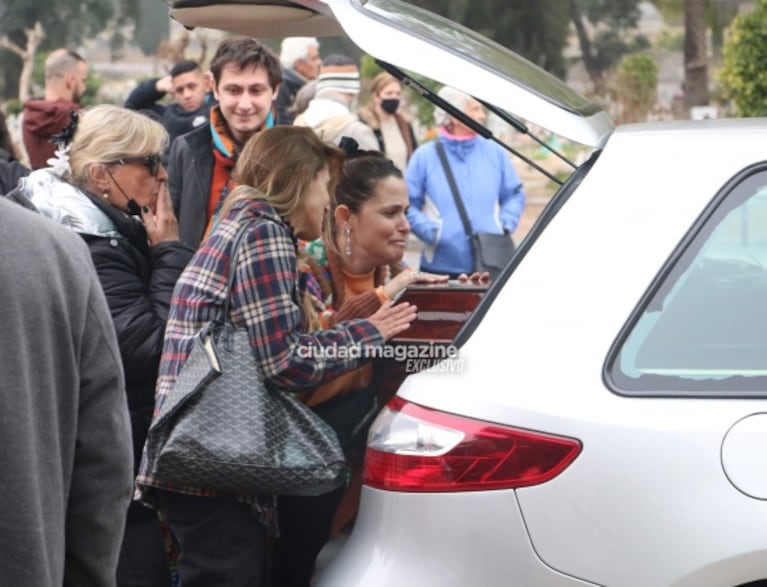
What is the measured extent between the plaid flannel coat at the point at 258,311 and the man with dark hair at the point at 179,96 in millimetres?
3681

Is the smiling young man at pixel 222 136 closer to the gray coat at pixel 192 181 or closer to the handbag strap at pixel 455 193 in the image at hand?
the gray coat at pixel 192 181

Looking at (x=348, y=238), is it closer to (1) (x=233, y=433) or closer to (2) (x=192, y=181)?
(1) (x=233, y=433)

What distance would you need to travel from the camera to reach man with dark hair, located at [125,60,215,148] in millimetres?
6988

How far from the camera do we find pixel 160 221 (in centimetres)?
374

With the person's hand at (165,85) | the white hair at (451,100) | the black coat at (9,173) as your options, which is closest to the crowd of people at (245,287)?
the black coat at (9,173)

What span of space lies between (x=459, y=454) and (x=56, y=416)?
87 centimetres

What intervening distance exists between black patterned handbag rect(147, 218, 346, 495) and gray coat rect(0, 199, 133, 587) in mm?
900

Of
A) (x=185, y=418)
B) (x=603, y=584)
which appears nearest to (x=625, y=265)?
(x=603, y=584)

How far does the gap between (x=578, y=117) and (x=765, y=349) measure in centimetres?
65

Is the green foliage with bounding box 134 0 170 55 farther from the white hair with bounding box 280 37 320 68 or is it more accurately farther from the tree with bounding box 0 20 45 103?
the white hair with bounding box 280 37 320 68

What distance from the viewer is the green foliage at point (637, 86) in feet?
70.2

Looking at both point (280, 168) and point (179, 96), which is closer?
point (280, 168)

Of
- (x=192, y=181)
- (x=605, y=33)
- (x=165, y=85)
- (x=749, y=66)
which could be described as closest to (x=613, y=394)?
(x=192, y=181)

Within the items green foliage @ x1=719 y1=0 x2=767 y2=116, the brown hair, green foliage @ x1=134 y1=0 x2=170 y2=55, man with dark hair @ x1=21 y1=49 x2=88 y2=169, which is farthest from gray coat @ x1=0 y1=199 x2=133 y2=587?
green foliage @ x1=134 y1=0 x2=170 y2=55
